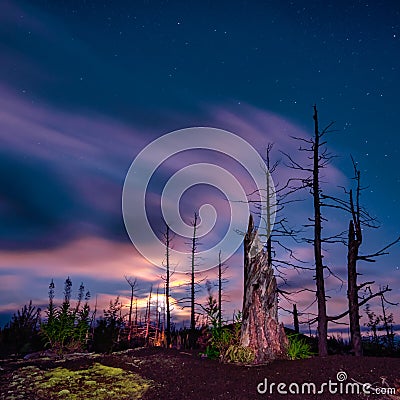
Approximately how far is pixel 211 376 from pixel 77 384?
2400 mm

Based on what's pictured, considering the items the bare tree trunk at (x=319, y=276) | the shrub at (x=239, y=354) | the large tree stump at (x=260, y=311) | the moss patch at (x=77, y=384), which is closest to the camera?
the moss patch at (x=77, y=384)

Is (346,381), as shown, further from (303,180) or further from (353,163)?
(353,163)

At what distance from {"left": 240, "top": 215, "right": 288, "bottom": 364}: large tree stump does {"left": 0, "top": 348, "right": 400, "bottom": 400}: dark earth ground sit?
1.80 ft

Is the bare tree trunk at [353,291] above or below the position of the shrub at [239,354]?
above

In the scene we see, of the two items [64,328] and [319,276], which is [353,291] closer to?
[319,276]

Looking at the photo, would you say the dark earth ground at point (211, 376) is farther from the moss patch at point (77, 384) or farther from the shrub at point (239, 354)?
the shrub at point (239, 354)

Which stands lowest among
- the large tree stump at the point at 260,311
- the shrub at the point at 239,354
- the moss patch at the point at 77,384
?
the moss patch at the point at 77,384

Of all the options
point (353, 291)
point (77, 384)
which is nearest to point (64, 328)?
point (77, 384)

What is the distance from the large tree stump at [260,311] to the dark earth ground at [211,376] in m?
0.55

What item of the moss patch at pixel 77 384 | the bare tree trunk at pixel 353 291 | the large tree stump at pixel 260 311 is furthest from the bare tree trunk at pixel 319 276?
the moss patch at pixel 77 384

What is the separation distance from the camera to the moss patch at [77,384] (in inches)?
248

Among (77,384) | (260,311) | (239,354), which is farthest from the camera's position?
(260,311)

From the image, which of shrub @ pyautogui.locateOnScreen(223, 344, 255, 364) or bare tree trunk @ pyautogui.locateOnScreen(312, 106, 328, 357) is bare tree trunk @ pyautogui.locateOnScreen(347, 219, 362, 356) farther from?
shrub @ pyautogui.locateOnScreen(223, 344, 255, 364)

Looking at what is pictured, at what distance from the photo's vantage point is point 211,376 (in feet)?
22.7
